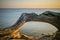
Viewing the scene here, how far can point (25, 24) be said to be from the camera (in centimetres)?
220

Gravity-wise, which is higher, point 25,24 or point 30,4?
point 30,4

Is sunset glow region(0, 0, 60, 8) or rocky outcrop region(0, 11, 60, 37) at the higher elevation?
sunset glow region(0, 0, 60, 8)

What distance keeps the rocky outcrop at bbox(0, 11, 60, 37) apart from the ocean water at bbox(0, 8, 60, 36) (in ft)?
0.17

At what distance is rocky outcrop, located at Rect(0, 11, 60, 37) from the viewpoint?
7.07 ft

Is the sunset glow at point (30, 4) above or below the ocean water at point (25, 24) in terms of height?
above

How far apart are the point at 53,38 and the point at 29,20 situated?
495 millimetres

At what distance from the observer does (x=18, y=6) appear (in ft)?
7.16

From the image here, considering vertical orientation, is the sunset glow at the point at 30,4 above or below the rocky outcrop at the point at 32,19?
above

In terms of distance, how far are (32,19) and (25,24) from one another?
0.46 feet

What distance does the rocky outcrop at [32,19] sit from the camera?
2154 mm

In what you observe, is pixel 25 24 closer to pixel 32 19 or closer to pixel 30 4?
pixel 32 19

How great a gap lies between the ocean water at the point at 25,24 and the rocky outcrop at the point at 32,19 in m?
0.05

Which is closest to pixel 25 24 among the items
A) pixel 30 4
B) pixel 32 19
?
pixel 32 19

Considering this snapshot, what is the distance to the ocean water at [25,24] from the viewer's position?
7.07 ft
